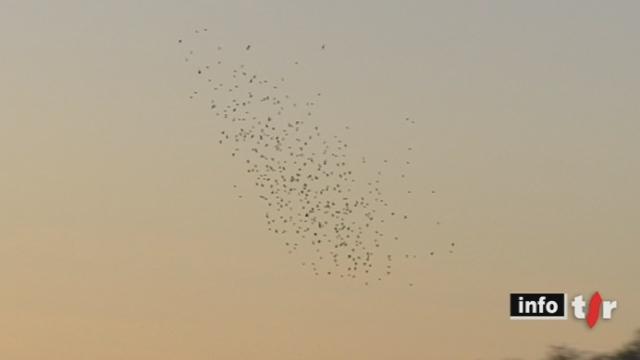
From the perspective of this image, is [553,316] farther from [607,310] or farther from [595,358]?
[595,358]

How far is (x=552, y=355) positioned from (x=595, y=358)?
152cm

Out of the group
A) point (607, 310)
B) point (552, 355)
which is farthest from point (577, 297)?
point (552, 355)

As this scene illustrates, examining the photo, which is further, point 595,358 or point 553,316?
point 595,358

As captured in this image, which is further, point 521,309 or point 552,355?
point 552,355

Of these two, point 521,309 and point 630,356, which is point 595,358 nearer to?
point 630,356

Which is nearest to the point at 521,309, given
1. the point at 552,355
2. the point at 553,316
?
the point at 553,316

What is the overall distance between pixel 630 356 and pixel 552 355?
2.78 metres

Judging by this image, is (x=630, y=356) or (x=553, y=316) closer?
(x=553, y=316)

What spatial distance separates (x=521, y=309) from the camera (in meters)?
42.0

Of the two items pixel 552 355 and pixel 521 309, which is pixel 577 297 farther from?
pixel 552 355

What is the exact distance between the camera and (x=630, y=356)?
4672cm

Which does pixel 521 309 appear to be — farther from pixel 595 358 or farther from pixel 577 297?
pixel 595 358

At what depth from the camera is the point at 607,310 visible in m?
42.1

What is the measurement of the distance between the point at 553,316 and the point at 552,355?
491 centimetres
